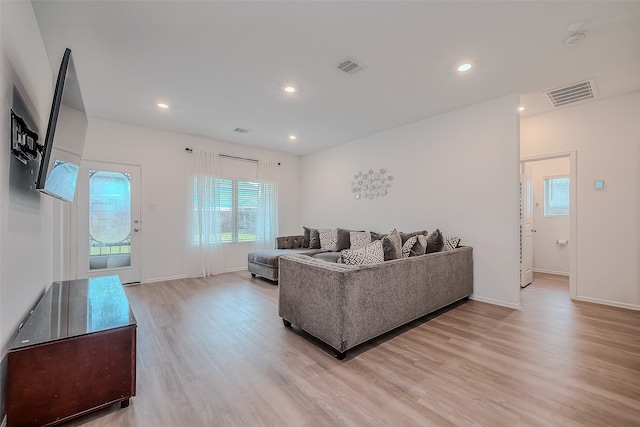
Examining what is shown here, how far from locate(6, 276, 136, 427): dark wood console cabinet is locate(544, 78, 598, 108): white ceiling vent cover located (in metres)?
5.04

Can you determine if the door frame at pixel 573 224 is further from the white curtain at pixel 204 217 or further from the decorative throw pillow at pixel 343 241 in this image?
the white curtain at pixel 204 217

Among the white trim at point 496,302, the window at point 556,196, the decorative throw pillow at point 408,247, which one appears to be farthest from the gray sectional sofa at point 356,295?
the window at point 556,196

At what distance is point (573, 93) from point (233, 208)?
5799 millimetres

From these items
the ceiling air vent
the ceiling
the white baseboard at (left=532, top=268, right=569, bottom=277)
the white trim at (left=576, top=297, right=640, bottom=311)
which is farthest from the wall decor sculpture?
the white baseboard at (left=532, top=268, right=569, bottom=277)

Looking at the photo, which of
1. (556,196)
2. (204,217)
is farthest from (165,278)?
(556,196)

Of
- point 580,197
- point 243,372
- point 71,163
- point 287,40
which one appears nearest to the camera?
point 243,372

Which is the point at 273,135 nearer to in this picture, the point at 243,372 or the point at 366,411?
the point at 243,372

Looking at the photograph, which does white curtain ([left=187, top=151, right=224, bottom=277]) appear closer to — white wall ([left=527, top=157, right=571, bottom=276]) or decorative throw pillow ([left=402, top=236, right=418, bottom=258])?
decorative throw pillow ([left=402, top=236, right=418, bottom=258])

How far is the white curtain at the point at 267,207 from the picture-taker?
20.0 feet

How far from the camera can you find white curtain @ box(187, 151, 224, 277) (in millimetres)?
5102

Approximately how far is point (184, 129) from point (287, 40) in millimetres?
3286

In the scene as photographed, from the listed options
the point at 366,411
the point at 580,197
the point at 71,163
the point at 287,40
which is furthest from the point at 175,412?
the point at 580,197

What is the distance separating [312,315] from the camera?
244 cm

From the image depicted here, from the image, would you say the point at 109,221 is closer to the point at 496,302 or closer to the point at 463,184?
the point at 463,184
